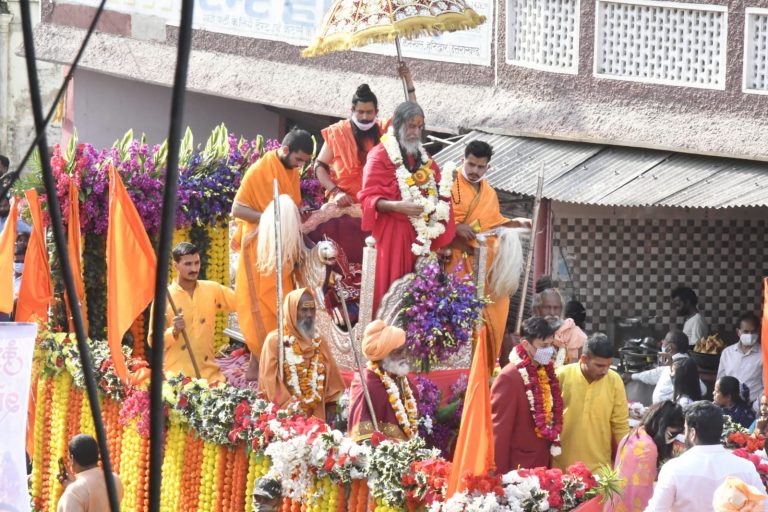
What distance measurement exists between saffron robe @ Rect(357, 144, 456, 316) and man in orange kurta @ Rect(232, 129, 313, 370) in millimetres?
901

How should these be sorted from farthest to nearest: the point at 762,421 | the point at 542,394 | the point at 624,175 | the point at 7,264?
the point at 624,175
the point at 7,264
the point at 762,421
the point at 542,394

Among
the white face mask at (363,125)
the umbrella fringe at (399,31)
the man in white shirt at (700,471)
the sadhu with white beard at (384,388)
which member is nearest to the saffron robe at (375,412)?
the sadhu with white beard at (384,388)

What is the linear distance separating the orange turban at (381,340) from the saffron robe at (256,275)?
2.50m

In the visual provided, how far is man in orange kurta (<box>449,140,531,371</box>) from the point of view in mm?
11312

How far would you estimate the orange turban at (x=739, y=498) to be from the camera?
6867 millimetres

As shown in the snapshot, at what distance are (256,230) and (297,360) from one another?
76.7 inches

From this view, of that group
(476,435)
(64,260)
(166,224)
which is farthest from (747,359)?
(166,224)

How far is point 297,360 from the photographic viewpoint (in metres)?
10.1

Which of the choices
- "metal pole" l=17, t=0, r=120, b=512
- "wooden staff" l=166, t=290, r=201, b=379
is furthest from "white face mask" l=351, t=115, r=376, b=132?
"metal pole" l=17, t=0, r=120, b=512

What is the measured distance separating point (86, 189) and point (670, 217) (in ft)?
16.5

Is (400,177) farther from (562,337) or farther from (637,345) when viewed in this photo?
(637,345)

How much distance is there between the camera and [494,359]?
1137 cm

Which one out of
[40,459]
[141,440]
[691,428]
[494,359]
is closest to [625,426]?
[691,428]

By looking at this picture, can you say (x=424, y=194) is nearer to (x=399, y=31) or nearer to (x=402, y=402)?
(x=399, y=31)
